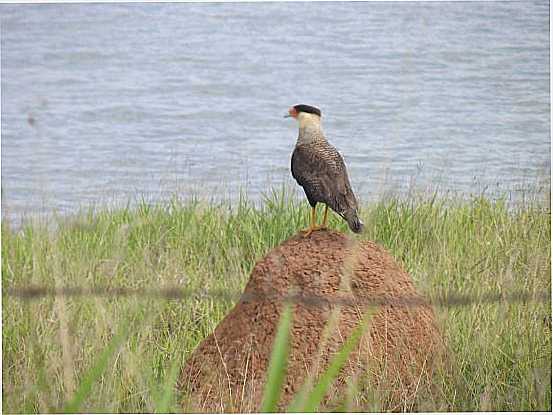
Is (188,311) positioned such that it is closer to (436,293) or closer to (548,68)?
(436,293)

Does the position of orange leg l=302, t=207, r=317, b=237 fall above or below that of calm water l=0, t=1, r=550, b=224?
below

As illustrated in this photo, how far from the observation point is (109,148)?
269 centimetres

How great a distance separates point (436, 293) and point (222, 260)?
64 cm

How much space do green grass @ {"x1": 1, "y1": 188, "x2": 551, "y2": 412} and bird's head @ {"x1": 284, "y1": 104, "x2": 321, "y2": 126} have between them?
0.25m

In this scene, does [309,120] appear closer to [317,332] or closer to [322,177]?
[322,177]

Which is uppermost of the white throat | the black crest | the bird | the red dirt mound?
the black crest

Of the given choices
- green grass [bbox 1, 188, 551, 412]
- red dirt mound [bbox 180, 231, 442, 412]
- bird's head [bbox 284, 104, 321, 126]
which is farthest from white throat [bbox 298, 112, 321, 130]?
red dirt mound [bbox 180, 231, 442, 412]

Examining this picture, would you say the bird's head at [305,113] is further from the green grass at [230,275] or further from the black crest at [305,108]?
the green grass at [230,275]

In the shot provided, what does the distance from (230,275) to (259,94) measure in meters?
0.55

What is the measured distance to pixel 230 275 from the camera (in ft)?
8.70

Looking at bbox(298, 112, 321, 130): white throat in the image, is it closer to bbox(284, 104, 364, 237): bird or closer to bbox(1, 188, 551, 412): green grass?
bbox(284, 104, 364, 237): bird

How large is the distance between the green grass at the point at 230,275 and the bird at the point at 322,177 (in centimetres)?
4

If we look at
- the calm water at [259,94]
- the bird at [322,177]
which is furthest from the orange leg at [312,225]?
the calm water at [259,94]

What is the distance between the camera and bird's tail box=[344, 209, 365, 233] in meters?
2.54
